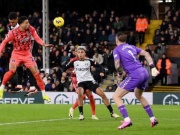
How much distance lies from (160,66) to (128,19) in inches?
301

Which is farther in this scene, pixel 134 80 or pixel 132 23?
pixel 132 23

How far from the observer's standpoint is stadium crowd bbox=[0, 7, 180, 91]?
37.5 m

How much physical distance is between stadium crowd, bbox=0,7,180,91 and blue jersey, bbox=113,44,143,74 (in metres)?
18.6

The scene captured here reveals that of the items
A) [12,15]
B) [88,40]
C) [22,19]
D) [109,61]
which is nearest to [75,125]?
[22,19]

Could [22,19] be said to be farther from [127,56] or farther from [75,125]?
[127,56]

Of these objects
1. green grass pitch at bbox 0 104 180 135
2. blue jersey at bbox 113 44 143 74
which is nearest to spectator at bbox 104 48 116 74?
green grass pitch at bbox 0 104 180 135

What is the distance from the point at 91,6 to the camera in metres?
47.4

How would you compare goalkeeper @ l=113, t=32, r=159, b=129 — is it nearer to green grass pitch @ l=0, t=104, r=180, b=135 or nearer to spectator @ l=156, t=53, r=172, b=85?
green grass pitch @ l=0, t=104, r=180, b=135

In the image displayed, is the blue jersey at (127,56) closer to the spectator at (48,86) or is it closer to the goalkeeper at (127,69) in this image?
the goalkeeper at (127,69)

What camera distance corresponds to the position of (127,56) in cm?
1714

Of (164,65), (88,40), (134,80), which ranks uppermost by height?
(88,40)

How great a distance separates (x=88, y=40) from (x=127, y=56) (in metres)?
23.4

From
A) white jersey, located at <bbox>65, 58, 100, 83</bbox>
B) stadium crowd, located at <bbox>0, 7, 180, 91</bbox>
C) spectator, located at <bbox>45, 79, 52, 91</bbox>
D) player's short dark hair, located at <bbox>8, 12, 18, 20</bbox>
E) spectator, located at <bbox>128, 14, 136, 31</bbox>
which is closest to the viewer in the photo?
player's short dark hair, located at <bbox>8, 12, 18, 20</bbox>

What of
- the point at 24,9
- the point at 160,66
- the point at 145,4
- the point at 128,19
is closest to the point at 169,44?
the point at 160,66
